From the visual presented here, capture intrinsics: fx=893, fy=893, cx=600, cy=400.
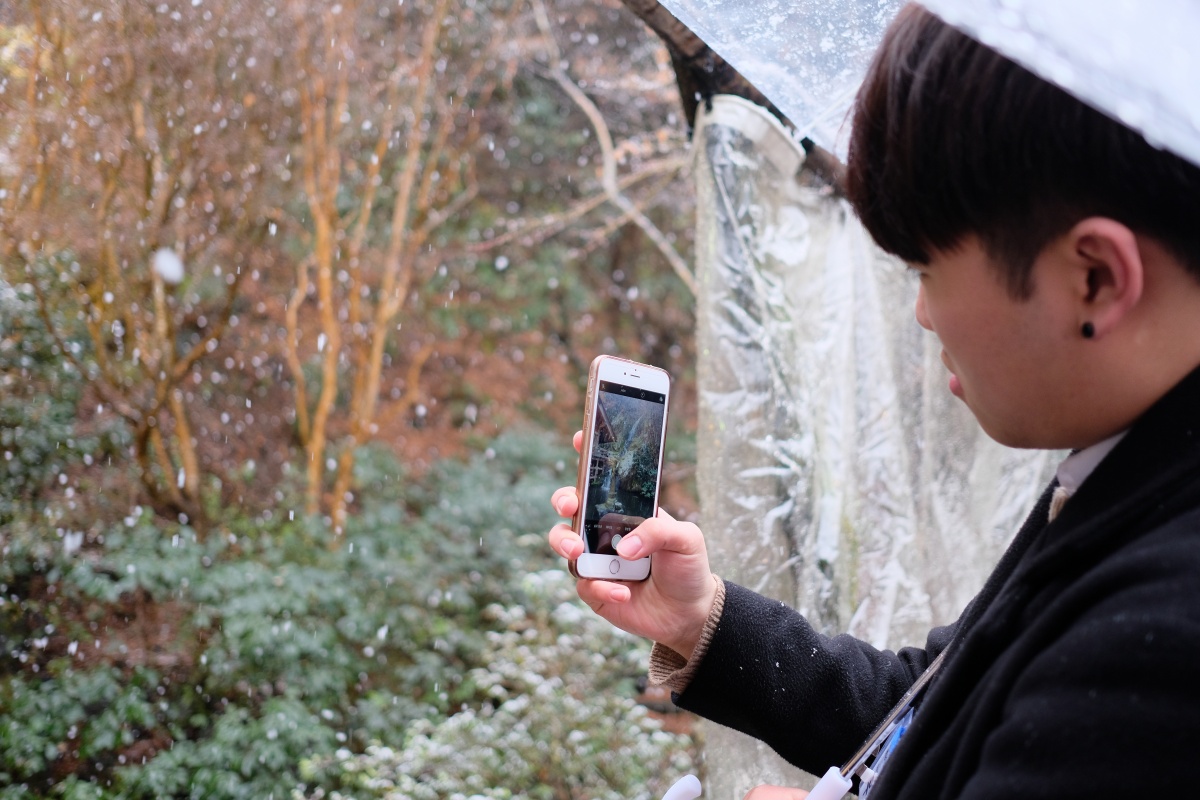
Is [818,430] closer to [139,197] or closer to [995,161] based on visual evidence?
[995,161]

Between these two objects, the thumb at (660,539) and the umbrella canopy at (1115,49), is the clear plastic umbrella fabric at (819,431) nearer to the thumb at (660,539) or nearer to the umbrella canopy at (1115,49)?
the thumb at (660,539)

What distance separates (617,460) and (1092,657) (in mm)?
643

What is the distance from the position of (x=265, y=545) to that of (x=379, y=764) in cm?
107

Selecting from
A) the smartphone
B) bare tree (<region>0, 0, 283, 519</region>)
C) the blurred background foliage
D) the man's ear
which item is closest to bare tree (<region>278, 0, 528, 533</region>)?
the blurred background foliage

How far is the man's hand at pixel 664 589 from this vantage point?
3.15ft

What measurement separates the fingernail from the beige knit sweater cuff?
12cm

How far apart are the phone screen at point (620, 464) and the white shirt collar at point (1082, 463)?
496mm

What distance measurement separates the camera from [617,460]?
3.47 ft

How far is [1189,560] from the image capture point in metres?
0.47

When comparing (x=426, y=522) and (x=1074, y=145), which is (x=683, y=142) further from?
(x=1074, y=145)

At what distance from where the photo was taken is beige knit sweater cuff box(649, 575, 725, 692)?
97cm

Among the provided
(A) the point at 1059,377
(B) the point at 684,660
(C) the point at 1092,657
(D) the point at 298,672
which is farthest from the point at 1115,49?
(D) the point at 298,672

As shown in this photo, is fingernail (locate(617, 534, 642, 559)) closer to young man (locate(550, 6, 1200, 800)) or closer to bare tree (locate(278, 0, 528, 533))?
young man (locate(550, 6, 1200, 800))

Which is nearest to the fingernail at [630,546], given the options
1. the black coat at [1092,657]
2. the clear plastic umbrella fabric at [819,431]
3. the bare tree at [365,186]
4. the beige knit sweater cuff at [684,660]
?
the beige knit sweater cuff at [684,660]
